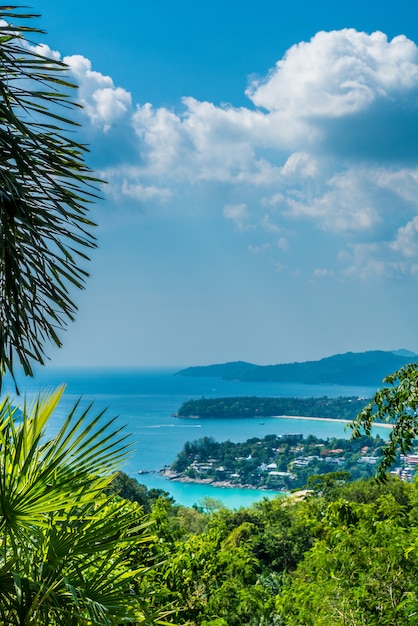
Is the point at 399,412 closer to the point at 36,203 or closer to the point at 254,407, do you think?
the point at 36,203

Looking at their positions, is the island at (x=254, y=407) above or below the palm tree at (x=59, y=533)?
below

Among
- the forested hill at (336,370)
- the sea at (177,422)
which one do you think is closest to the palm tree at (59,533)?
the sea at (177,422)

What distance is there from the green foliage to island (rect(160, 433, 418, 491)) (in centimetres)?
5159

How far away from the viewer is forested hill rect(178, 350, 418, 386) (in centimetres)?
12576

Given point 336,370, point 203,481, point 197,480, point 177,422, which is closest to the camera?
point 203,481

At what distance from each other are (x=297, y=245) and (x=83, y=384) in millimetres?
69114

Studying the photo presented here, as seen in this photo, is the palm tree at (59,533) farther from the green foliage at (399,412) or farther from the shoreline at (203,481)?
the shoreline at (203,481)

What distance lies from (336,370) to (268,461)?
69.1 m

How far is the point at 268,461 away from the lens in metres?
69.8

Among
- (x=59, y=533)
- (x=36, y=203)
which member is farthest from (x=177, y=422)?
(x=36, y=203)

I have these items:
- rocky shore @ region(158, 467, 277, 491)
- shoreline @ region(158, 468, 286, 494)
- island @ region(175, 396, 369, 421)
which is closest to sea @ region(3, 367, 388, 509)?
shoreline @ region(158, 468, 286, 494)

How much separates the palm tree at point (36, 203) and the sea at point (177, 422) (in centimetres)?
2349

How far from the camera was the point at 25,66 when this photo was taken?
8.00 feet

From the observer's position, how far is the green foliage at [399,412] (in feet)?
12.2
